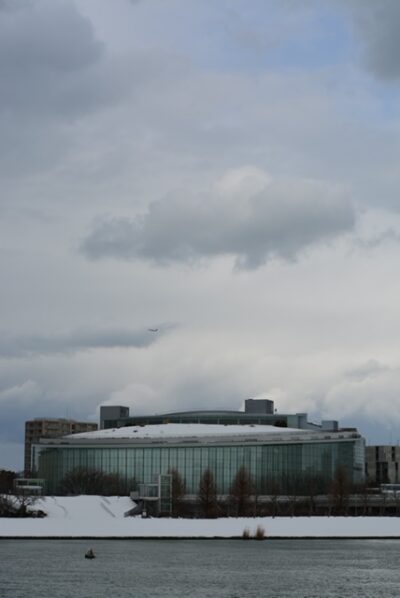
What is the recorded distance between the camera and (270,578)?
83.0m

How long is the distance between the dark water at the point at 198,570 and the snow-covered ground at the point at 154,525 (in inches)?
603

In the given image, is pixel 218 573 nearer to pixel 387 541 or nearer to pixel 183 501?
pixel 387 541

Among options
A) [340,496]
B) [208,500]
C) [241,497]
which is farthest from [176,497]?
[340,496]

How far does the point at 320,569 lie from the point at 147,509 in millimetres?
82989

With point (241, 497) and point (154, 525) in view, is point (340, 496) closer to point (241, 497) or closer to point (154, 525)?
point (241, 497)

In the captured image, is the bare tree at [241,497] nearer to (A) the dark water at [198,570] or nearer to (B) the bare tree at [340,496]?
(B) the bare tree at [340,496]

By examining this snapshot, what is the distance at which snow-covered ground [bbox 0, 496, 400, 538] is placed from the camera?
14638 centimetres

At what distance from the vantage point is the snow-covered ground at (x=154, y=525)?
146 m

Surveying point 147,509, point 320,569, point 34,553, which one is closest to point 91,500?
point 147,509

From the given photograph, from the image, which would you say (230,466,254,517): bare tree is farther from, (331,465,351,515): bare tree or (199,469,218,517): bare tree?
(331,465,351,515): bare tree

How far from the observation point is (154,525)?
151750mm

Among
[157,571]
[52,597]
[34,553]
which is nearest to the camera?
[52,597]

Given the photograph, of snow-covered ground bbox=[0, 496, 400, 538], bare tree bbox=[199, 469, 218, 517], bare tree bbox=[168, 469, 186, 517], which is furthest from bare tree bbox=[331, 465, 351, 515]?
bare tree bbox=[168, 469, 186, 517]

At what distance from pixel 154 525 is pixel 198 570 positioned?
207 ft
